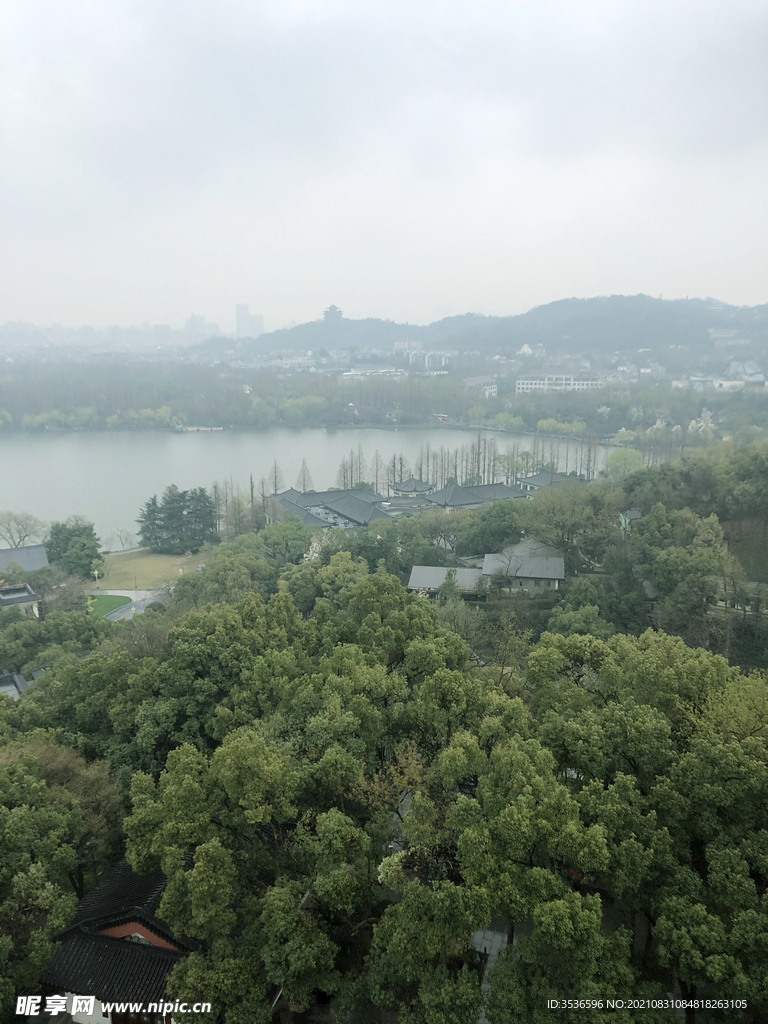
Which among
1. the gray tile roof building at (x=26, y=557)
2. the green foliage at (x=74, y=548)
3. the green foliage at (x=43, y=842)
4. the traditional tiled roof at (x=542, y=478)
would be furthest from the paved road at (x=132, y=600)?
the traditional tiled roof at (x=542, y=478)

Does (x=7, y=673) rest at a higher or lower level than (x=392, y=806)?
lower

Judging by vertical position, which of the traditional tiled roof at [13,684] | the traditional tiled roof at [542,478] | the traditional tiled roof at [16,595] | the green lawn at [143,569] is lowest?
the green lawn at [143,569]

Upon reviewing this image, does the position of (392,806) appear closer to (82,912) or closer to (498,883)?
(498,883)

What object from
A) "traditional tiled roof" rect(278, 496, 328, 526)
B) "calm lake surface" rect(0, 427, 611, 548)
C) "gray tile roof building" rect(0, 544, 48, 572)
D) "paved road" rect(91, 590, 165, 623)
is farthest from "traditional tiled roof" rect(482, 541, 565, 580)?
"calm lake surface" rect(0, 427, 611, 548)

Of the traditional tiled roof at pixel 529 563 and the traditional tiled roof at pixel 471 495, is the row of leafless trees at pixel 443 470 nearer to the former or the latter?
the traditional tiled roof at pixel 471 495

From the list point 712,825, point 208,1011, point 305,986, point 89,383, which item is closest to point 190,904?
point 208,1011

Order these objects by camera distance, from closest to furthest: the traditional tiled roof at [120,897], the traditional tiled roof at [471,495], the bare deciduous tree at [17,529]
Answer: the traditional tiled roof at [120,897], the bare deciduous tree at [17,529], the traditional tiled roof at [471,495]

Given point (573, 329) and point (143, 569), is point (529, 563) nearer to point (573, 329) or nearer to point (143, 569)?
point (143, 569)

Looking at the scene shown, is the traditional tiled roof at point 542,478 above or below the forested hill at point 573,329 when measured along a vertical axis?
below
